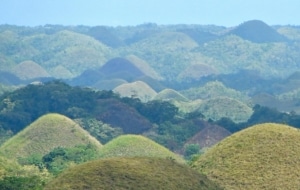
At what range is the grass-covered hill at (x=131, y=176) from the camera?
4562 cm

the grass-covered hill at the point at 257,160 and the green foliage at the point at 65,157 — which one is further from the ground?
the grass-covered hill at the point at 257,160

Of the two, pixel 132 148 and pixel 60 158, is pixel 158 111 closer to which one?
pixel 132 148

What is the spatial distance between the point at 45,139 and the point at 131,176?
1396 inches

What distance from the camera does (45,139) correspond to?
81.1 meters

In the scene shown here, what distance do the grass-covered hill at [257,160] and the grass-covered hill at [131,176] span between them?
2.11 m

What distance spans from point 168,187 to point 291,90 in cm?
12695

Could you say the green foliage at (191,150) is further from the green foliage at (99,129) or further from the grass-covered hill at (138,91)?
the grass-covered hill at (138,91)

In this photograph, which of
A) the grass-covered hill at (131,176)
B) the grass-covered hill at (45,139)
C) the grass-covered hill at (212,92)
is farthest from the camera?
the grass-covered hill at (212,92)

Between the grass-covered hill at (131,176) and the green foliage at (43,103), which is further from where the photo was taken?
the green foliage at (43,103)

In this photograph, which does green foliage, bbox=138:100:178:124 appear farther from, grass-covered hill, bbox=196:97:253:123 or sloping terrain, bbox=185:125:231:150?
grass-covered hill, bbox=196:97:253:123

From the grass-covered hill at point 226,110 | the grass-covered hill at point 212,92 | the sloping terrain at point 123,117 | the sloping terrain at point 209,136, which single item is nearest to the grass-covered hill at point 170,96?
the grass-covered hill at point 212,92

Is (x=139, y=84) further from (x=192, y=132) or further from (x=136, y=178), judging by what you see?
(x=136, y=178)

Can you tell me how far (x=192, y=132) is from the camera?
97375 millimetres

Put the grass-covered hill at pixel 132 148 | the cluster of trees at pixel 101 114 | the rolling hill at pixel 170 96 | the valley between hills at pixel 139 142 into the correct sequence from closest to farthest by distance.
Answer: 1. the valley between hills at pixel 139 142
2. the grass-covered hill at pixel 132 148
3. the cluster of trees at pixel 101 114
4. the rolling hill at pixel 170 96
